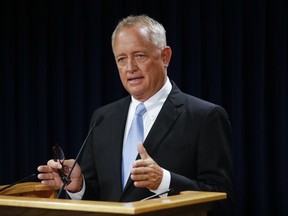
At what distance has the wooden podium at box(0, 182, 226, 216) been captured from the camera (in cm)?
150

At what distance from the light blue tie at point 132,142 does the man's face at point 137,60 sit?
3.5 inches

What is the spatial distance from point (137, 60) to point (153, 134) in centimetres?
31

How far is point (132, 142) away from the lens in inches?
93.0

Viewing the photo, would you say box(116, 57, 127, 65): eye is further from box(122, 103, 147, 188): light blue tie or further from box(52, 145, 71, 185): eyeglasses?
box(52, 145, 71, 185): eyeglasses

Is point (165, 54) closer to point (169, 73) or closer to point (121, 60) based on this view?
point (121, 60)

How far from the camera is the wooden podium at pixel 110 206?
1.50 meters

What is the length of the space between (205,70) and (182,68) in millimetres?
Answer: 173

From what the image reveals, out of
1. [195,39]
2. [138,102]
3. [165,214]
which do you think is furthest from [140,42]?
[195,39]

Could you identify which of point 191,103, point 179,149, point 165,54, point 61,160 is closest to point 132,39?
point 165,54

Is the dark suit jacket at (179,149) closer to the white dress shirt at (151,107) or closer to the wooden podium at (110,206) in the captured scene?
the white dress shirt at (151,107)

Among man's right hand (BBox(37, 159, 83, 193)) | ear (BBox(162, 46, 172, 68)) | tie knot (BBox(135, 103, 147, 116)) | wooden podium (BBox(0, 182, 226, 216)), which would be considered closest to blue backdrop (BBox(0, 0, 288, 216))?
ear (BBox(162, 46, 172, 68))

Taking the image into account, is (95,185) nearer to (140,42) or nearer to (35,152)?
(140,42)

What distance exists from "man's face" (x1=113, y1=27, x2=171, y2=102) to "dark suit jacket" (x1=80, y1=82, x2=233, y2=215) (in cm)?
11

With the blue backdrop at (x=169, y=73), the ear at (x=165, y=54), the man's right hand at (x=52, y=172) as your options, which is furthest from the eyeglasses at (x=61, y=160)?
the blue backdrop at (x=169, y=73)
